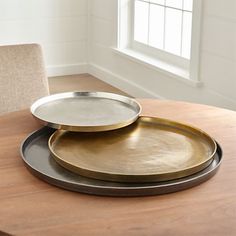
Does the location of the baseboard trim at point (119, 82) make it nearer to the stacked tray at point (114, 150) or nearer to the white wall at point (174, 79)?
the white wall at point (174, 79)

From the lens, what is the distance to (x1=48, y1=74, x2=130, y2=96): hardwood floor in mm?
4461

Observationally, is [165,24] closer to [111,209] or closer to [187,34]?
[187,34]

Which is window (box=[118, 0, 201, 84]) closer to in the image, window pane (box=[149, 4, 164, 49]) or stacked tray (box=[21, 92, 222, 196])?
window pane (box=[149, 4, 164, 49])

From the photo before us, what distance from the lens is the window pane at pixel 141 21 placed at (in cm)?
431

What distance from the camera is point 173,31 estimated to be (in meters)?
3.96

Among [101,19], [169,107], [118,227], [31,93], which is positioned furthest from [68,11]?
[118,227]

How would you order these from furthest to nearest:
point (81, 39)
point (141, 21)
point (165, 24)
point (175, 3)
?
point (81, 39), point (141, 21), point (165, 24), point (175, 3)

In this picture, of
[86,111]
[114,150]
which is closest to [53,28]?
[86,111]

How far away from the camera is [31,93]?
2117 millimetres

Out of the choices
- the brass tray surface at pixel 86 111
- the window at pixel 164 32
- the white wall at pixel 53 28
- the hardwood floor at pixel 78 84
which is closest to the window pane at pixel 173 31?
the window at pixel 164 32

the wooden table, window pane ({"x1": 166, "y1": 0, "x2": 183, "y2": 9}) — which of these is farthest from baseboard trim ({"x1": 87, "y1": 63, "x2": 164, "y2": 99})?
the wooden table

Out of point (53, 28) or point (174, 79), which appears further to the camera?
point (53, 28)

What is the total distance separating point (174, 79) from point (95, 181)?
2.54 m

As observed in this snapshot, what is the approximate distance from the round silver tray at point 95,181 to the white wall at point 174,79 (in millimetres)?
1808
